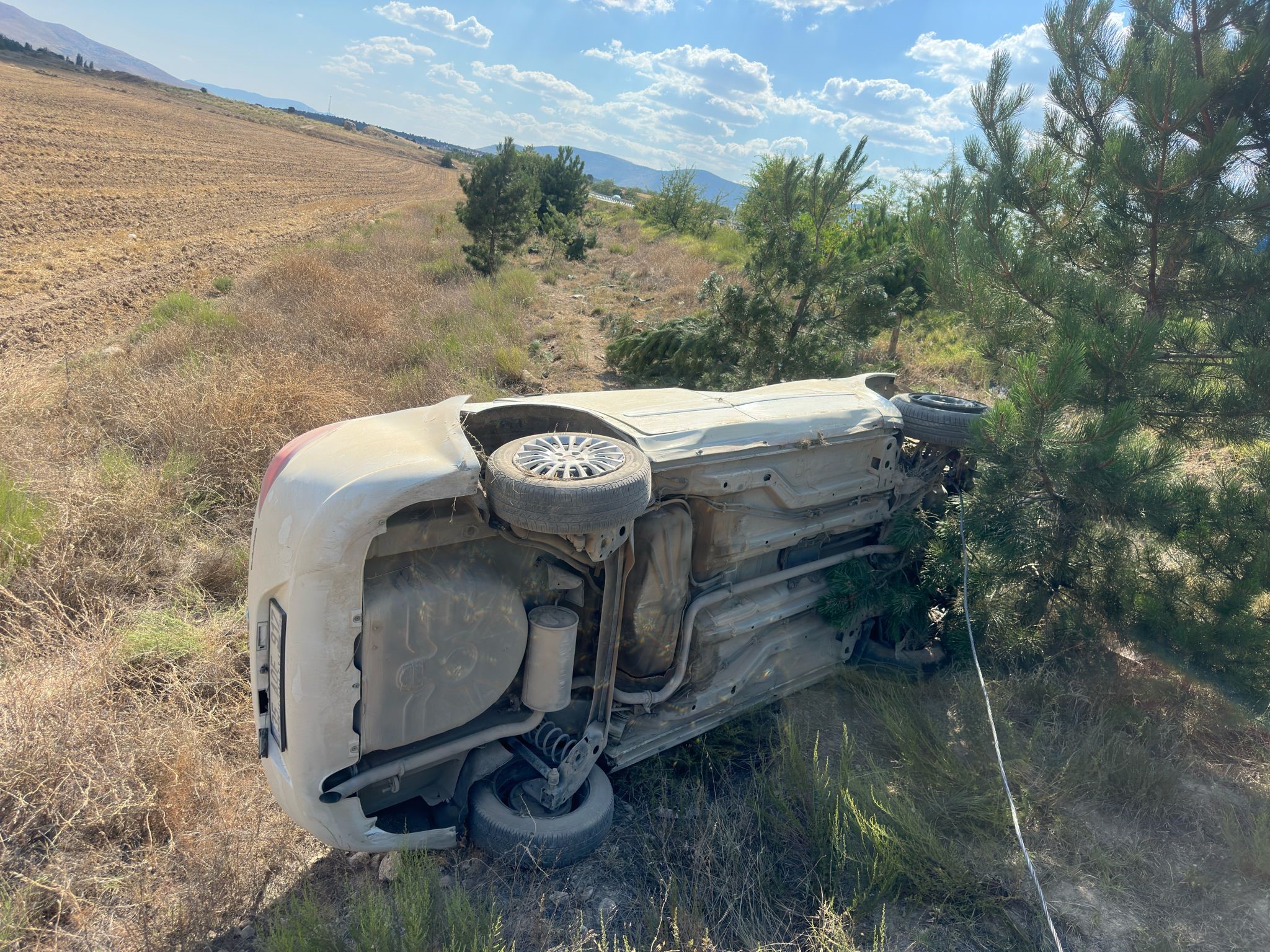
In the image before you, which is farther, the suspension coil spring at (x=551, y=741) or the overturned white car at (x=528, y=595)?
the suspension coil spring at (x=551, y=741)

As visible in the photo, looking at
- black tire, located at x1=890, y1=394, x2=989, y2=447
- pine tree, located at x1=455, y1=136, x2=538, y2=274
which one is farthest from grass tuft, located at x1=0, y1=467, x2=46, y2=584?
pine tree, located at x1=455, y1=136, x2=538, y2=274

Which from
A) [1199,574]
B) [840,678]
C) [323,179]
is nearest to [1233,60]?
[1199,574]

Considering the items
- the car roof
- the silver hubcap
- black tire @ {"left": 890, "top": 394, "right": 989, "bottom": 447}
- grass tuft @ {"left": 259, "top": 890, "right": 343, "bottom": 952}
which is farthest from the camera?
black tire @ {"left": 890, "top": 394, "right": 989, "bottom": 447}

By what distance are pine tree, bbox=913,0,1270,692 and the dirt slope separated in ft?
34.2

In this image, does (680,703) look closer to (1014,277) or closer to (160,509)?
(1014,277)

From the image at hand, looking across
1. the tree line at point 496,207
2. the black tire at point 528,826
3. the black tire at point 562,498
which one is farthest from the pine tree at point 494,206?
the black tire at point 528,826

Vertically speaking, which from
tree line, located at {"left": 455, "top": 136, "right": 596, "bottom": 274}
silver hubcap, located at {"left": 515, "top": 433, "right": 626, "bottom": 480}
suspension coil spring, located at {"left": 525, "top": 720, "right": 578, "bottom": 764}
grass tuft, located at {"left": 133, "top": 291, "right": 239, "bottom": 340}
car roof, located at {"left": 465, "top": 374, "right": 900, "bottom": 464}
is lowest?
suspension coil spring, located at {"left": 525, "top": 720, "right": 578, "bottom": 764}

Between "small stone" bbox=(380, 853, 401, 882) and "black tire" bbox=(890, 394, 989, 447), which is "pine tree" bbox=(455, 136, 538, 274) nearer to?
"black tire" bbox=(890, 394, 989, 447)

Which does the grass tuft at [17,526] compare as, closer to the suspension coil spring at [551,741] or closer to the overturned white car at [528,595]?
the overturned white car at [528,595]

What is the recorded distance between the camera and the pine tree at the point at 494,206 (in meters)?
15.3

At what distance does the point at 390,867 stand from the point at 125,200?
24714 mm

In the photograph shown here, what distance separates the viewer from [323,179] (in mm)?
39469

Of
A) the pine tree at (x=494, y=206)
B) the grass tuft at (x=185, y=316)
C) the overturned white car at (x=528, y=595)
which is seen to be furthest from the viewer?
the pine tree at (x=494, y=206)

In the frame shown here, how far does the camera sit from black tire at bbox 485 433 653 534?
2.42m
